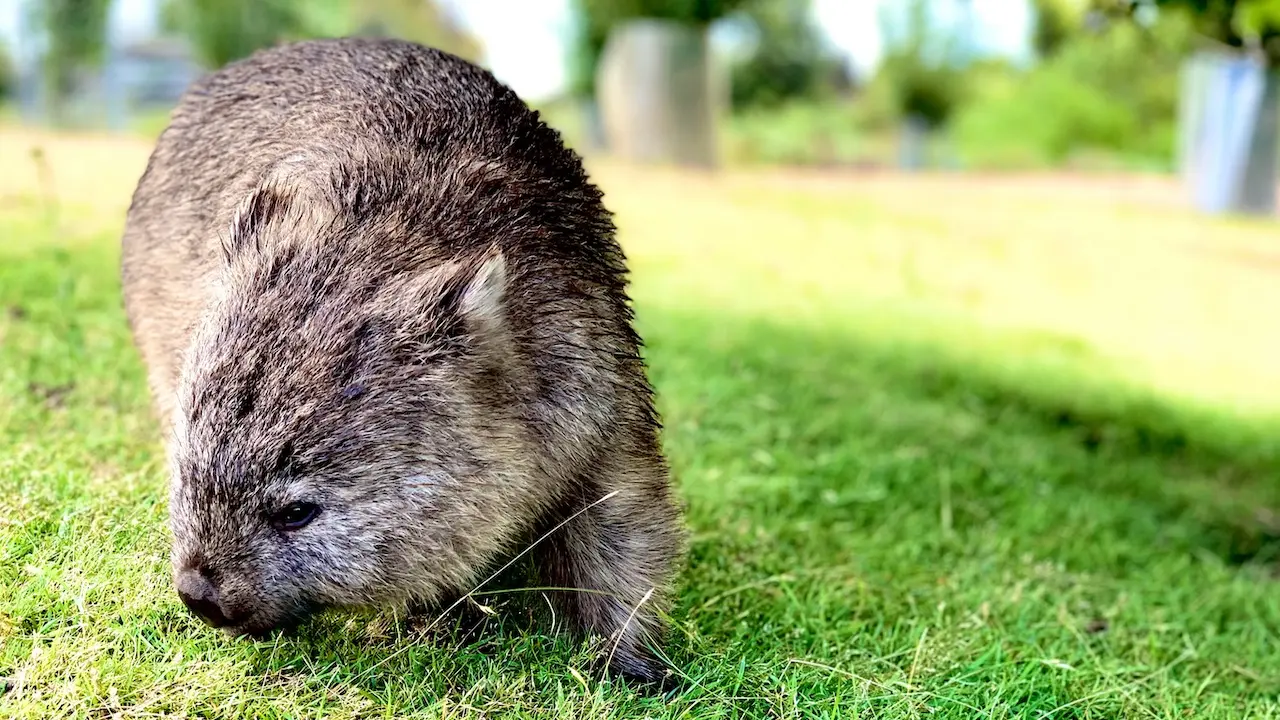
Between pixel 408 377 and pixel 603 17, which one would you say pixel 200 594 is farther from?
pixel 603 17

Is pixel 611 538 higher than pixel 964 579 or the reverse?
higher

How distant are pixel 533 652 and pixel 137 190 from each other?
2043mm

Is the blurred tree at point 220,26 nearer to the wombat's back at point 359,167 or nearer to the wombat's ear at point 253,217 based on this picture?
the wombat's back at point 359,167

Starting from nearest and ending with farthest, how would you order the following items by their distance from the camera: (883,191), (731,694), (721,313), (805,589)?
(731,694) < (805,589) < (721,313) < (883,191)

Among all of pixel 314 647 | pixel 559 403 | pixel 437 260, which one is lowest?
pixel 314 647

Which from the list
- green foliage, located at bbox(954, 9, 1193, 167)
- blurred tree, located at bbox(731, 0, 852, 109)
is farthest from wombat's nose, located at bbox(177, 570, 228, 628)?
blurred tree, located at bbox(731, 0, 852, 109)

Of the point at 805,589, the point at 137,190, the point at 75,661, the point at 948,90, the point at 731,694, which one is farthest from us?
the point at 948,90

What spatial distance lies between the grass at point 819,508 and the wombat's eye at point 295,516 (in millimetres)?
324

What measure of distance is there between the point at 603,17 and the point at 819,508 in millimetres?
13511

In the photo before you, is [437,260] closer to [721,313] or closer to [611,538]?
[611,538]

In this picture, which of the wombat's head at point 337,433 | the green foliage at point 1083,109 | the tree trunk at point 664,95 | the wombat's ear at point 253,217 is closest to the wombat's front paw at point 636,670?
the wombat's head at point 337,433

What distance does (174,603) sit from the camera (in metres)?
2.42

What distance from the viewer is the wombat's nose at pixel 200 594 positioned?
2.22 metres

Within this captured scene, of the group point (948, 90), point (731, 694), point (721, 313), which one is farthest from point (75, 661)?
point (948, 90)
